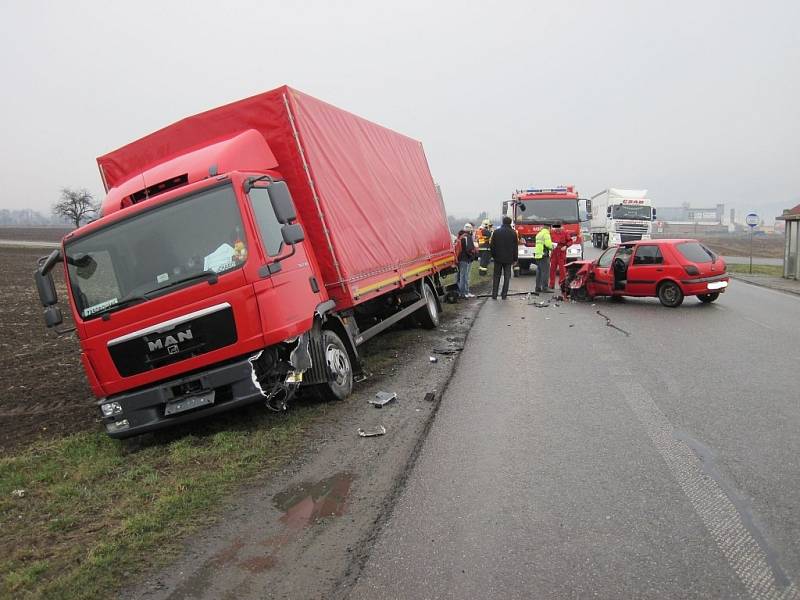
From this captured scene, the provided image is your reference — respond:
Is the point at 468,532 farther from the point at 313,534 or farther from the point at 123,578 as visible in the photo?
the point at 123,578

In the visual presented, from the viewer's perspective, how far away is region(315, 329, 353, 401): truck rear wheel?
636 cm

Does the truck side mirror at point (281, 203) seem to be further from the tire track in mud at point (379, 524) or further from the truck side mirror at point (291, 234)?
the tire track in mud at point (379, 524)

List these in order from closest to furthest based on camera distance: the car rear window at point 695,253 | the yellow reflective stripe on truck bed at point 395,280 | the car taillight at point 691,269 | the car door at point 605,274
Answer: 1. the yellow reflective stripe on truck bed at point 395,280
2. the car taillight at point 691,269
3. the car rear window at point 695,253
4. the car door at point 605,274

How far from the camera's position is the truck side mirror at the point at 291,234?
575 centimetres

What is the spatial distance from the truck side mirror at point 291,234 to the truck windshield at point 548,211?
16.6m

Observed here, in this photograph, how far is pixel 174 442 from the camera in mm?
5605

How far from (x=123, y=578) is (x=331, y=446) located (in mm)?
2131

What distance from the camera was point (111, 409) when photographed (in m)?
5.53

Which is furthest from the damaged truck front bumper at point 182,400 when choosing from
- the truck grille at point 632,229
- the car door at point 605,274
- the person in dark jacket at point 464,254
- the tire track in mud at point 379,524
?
the truck grille at point 632,229

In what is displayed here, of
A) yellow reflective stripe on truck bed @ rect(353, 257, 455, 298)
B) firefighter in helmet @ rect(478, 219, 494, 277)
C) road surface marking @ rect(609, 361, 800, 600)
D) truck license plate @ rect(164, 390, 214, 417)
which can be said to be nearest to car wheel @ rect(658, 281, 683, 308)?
yellow reflective stripe on truck bed @ rect(353, 257, 455, 298)

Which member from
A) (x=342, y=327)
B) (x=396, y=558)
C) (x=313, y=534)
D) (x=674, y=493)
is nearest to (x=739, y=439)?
(x=674, y=493)

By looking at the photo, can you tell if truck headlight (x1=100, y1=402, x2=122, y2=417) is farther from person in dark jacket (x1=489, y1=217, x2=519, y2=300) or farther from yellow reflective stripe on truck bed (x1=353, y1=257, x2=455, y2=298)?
person in dark jacket (x1=489, y1=217, x2=519, y2=300)

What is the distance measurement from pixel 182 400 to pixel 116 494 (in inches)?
46.2

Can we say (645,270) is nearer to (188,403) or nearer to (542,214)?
(542,214)
